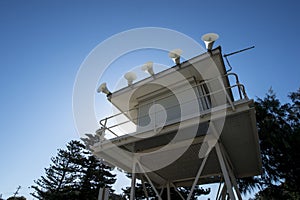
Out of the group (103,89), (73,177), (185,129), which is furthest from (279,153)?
(73,177)

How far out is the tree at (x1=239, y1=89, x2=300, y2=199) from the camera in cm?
1273

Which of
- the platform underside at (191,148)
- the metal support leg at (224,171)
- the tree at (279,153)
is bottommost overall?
the metal support leg at (224,171)

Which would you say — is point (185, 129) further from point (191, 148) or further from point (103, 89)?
point (103, 89)

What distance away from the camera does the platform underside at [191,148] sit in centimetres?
477

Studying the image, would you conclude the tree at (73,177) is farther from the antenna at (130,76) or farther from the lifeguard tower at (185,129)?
the antenna at (130,76)

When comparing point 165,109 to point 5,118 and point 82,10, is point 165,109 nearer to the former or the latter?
point 82,10

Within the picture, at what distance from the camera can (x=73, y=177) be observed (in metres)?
20.1

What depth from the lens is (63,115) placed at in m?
7.79

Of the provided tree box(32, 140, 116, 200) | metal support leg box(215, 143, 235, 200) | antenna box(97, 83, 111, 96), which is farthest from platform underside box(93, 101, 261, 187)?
tree box(32, 140, 116, 200)

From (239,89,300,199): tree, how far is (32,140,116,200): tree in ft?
41.0

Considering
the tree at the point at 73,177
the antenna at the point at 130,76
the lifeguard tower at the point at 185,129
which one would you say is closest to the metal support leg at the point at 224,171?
the lifeguard tower at the point at 185,129

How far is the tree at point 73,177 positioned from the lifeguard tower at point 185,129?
12202 millimetres

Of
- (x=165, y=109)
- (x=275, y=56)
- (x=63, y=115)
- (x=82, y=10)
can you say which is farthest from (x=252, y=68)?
(x=63, y=115)

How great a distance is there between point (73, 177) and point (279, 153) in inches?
723
